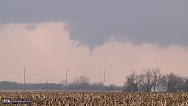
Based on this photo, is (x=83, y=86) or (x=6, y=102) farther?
(x=83, y=86)

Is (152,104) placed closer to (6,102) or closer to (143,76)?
(6,102)

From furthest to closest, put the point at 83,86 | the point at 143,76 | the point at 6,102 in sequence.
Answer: the point at 83,86 < the point at 143,76 < the point at 6,102

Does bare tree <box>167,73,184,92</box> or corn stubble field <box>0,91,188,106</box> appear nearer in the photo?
corn stubble field <box>0,91,188,106</box>

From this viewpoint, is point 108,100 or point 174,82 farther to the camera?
point 174,82

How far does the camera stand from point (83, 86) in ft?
640

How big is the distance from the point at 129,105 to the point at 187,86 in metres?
102

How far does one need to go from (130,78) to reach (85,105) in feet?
306

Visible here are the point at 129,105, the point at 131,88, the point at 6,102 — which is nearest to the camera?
the point at 129,105

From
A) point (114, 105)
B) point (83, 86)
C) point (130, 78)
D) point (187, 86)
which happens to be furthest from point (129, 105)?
point (83, 86)

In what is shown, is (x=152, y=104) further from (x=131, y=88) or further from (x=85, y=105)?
(x=131, y=88)

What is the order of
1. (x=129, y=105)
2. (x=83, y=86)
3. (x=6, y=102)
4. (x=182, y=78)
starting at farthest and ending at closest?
1. (x=83, y=86)
2. (x=182, y=78)
3. (x=6, y=102)
4. (x=129, y=105)

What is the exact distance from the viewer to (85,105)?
108 feet

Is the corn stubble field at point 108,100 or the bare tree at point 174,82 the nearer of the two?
the corn stubble field at point 108,100

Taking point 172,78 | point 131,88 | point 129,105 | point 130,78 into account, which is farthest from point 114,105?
point 172,78
